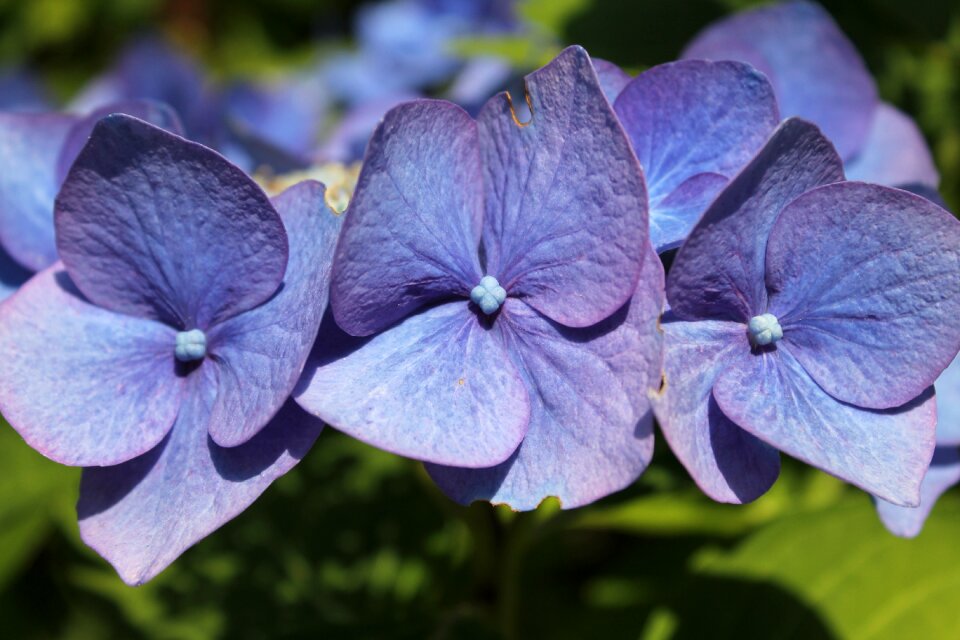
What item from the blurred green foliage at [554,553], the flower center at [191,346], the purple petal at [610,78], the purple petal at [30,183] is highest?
the purple petal at [610,78]

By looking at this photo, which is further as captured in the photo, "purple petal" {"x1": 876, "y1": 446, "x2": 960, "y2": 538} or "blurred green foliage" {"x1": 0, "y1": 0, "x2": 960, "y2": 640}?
"blurred green foliage" {"x1": 0, "y1": 0, "x2": 960, "y2": 640}

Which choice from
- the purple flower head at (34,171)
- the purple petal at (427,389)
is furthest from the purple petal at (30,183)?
the purple petal at (427,389)

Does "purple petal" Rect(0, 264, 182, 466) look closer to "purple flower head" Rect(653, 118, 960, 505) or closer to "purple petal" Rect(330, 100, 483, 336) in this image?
"purple petal" Rect(330, 100, 483, 336)

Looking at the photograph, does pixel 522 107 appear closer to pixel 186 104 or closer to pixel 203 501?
pixel 203 501

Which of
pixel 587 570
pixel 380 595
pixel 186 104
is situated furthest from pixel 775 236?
pixel 186 104

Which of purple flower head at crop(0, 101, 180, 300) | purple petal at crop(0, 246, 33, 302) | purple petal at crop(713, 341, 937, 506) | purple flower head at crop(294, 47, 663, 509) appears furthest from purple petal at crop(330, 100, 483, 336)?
purple petal at crop(0, 246, 33, 302)

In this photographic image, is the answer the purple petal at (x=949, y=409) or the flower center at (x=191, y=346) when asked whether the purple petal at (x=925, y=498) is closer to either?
the purple petal at (x=949, y=409)
